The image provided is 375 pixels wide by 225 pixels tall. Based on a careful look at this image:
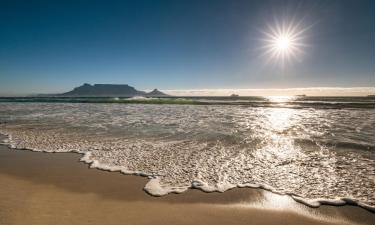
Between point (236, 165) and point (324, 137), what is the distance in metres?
6.19

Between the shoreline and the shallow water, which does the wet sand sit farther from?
the shallow water

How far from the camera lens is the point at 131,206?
4762mm

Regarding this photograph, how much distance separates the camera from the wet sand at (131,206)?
4.23 meters

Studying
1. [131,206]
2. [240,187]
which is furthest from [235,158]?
[131,206]

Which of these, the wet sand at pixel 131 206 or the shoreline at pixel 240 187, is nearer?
the wet sand at pixel 131 206

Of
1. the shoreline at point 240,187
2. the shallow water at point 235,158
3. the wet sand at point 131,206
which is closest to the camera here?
the wet sand at point 131,206

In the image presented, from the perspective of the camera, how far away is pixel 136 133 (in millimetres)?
12320

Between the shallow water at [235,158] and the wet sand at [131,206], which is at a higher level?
the shallow water at [235,158]

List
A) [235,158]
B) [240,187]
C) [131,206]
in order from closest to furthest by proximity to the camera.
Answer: [131,206] < [240,187] < [235,158]

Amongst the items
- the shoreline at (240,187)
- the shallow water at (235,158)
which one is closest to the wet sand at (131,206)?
the shoreline at (240,187)

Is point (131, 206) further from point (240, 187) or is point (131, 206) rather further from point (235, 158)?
point (235, 158)

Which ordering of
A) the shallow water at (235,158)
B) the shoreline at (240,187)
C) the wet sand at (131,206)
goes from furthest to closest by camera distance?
the shallow water at (235,158) < the shoreline at (240,187) < the wet sand at (131,206)

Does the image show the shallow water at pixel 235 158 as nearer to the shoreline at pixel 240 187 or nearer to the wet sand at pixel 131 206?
the shoreline at pixel 240 187

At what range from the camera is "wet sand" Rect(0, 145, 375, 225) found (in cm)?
423
